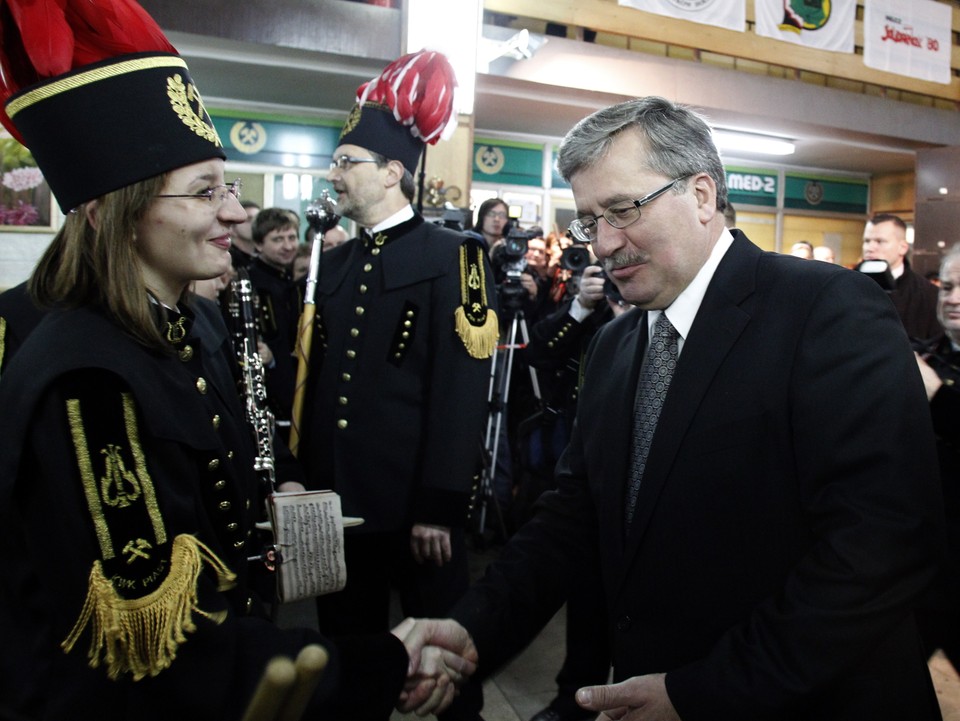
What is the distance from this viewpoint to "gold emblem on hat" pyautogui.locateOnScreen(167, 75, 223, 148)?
1338 mm

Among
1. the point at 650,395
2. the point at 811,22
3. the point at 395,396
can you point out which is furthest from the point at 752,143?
the point at 650,395

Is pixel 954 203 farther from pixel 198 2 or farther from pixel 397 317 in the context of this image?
pixel 397 317

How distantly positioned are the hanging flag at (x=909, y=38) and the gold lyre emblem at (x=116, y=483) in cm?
1007

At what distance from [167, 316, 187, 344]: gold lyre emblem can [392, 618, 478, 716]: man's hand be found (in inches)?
26.9

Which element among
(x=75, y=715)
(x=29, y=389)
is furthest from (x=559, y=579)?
(x=29, y=389)

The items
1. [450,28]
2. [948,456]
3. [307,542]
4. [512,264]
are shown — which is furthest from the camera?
[450,28]

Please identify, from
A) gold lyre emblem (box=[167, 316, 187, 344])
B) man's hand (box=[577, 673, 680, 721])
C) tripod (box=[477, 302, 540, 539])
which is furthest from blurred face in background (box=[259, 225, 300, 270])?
man's hand (box=[577, 673, 680, 721])

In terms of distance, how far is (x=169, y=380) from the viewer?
1239 mm

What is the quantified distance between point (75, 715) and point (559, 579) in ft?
2.96

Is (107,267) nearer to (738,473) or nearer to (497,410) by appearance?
(738,473)

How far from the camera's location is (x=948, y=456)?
211 centimetres

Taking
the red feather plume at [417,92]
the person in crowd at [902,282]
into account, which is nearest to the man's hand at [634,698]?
the red feather plume at [417,92]

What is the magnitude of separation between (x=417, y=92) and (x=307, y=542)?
154 cm

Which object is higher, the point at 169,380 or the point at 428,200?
the point at 428,200
